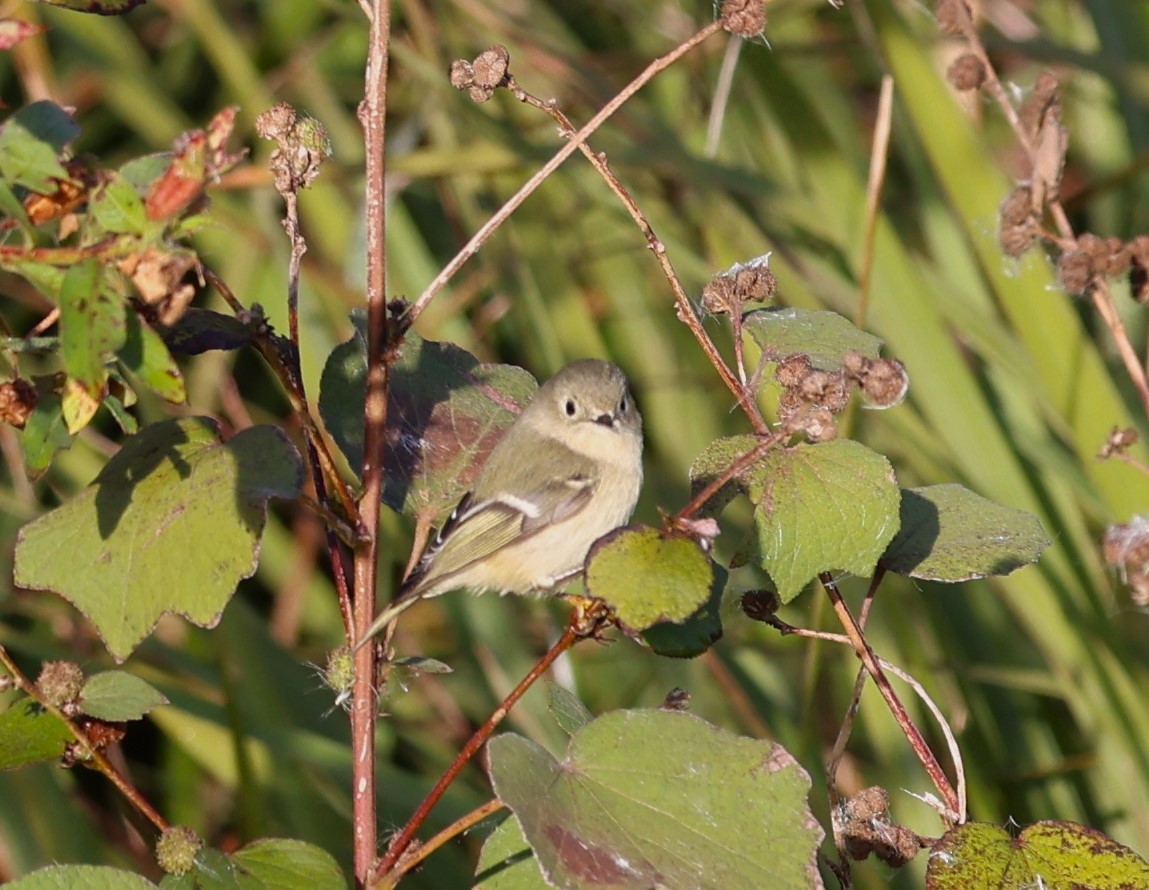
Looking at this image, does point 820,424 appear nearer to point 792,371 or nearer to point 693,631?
point 792,371

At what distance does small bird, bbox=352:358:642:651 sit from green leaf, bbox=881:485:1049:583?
63 centimetres

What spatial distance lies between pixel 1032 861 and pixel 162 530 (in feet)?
2.00

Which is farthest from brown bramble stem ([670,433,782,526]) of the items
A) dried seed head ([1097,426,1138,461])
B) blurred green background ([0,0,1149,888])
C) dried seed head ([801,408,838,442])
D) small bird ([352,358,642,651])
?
blurred green background ([0,0,1149,888])

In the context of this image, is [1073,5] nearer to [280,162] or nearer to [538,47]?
[538,47]

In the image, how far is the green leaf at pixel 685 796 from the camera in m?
0.82

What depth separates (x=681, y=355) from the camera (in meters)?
2.92

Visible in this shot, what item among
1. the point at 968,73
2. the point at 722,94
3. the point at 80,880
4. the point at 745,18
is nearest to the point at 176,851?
the point at 80,880

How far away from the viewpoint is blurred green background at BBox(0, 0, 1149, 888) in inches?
87.4

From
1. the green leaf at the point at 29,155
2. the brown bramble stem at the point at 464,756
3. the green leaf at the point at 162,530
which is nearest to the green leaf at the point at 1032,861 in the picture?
the brown bramble stem at the point at 464,756

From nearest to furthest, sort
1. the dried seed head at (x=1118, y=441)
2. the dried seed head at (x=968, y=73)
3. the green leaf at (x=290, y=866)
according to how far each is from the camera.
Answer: the green leaf at (x=290, y=866)
the dried seed head at (x=1118, y=441)
the dried seed head at (x=968, y=73)

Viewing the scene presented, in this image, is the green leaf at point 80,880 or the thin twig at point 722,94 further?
the thin twig at point 722,94

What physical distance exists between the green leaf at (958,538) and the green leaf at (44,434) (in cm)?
58

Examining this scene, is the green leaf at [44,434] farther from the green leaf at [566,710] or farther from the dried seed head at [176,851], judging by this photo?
the green leaf at [566,710]

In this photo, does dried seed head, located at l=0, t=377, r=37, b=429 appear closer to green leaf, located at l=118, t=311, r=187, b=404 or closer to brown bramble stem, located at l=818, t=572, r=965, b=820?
green leaf, located at l=118, t=311, r=187, b=404
